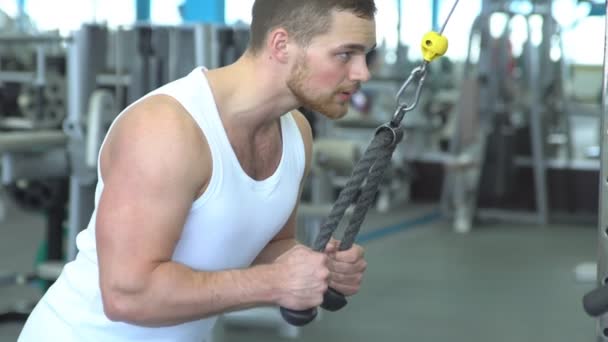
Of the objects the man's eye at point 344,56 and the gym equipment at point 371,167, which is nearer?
the gym equipment at point 371,167

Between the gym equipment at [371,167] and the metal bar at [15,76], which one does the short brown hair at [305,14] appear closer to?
the gym equipment at [371,167]

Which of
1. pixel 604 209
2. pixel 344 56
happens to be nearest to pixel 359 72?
pixel 344 56

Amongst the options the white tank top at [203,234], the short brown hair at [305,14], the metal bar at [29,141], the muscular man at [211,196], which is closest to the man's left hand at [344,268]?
the muscular man at [211,196]

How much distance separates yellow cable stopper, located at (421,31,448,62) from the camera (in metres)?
1.37

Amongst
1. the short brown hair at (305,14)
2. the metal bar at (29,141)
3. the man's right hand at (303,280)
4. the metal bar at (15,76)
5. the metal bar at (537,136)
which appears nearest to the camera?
the man's right hand at (303,280)

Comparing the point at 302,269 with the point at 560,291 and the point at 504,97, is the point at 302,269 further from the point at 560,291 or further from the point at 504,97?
the point at 504,97

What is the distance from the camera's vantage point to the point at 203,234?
1472 millimetres

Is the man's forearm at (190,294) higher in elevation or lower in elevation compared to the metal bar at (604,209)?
lower

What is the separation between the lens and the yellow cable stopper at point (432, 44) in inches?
53.7

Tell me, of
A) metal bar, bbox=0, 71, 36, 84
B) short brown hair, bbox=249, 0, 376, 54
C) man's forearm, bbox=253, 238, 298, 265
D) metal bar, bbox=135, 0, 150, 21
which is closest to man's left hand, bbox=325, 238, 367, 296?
man's forearm, bbox=253, 238, 298, 265

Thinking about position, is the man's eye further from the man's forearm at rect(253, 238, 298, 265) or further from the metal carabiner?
the man's forearm at rect(253, 238, 298, 265)

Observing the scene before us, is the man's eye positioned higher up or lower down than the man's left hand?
higher up

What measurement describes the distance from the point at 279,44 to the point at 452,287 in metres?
3.65

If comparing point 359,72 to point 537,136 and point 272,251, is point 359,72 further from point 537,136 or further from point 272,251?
point 537,136
